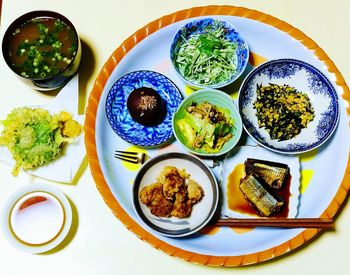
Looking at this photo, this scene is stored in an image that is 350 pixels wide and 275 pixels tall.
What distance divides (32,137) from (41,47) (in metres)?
0.38

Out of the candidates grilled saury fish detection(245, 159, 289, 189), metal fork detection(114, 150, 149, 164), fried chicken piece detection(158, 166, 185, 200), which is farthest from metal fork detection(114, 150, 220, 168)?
grilled saury fish detection(245, 159, 289, 189)

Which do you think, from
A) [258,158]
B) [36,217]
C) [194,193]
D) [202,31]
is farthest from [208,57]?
[36,217]

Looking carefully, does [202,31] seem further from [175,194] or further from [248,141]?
[175,194]

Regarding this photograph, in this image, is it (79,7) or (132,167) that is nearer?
(132,167)

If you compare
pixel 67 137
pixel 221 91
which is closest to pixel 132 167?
pixel 67 137

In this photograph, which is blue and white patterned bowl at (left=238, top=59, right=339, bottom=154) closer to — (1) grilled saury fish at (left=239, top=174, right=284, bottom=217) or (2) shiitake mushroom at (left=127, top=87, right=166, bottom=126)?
(1) grilled saury fish at (left=239, top=174, right=284, bottom=217)

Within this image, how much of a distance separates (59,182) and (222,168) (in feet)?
2.23

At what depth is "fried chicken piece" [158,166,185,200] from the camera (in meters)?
1.92

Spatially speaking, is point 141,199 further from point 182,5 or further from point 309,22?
point 309,22

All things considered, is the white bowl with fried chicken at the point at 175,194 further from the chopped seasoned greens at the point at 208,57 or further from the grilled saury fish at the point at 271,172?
the chopped seasoned greens at the point at 208,57

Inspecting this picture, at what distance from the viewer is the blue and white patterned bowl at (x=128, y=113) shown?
79.2 inches

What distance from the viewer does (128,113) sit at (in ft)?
6.75

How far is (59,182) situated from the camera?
2027 millimetres

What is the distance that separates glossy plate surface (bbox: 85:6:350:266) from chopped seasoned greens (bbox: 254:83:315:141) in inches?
4.4
